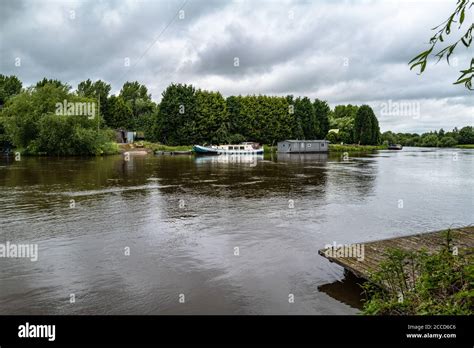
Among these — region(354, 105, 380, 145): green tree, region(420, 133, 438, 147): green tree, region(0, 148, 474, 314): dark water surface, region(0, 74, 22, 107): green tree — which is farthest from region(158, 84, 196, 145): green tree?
region(420, 133, 438, 147): green tree

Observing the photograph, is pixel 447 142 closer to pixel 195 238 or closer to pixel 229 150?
pixel 229 150

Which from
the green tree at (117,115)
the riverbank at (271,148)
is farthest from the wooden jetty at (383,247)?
the green tree at (117,115)

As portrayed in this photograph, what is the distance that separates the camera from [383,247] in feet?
29.1

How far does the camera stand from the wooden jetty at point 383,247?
770 centimetres

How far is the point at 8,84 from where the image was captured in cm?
8306

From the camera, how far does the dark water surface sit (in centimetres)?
720

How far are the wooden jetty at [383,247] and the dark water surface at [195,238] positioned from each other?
1.72 feet

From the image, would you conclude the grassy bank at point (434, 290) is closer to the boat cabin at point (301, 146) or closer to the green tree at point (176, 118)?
the boat cabin at point (301, 146)

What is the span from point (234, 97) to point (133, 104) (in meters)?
38.5
